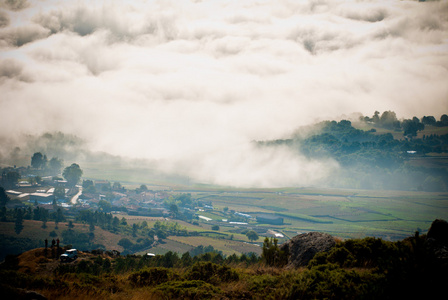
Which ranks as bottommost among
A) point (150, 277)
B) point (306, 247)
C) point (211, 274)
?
point (150, 277)

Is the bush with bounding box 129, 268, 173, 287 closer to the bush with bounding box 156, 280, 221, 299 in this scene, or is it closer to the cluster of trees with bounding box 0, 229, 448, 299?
the cluster of trees with bounding box 0, 229, 448, 299

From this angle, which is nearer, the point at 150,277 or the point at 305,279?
the point at 305,279

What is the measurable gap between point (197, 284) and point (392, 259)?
33.7 ft

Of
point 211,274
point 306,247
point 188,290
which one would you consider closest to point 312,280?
point 188,290

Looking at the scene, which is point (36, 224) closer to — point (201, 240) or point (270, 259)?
point (201, 240)

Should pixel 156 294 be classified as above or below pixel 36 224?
above

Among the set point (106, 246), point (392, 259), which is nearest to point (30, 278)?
point (392, 259)

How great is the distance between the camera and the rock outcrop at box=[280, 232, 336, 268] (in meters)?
23.5

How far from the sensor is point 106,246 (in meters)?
180

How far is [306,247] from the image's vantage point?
24203 millimetres

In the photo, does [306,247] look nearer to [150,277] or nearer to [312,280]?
[312,280]

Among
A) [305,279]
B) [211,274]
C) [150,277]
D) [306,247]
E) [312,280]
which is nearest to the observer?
[312,280]

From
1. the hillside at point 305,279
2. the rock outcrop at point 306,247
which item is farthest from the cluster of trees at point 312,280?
the rock outcrop at point 306,247

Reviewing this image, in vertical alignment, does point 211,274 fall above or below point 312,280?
below
